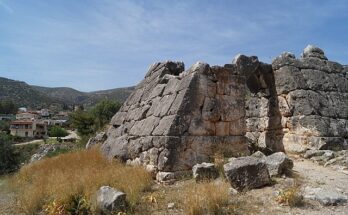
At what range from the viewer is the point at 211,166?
6781mm

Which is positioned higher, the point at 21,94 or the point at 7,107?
the point at 21,94

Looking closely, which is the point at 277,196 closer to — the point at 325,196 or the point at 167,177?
the point at 325,196

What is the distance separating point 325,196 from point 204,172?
211 centimetres

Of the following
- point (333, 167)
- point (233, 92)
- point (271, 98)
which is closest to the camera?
point (333, 167)

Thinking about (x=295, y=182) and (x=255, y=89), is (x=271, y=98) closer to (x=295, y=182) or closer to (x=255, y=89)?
(x=255, y=89)

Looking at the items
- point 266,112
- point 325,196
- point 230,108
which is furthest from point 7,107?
point 325,196

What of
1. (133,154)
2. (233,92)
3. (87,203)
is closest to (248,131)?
(233,92)

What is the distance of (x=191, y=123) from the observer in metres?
7.79

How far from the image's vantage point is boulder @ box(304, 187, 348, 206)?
5188mm

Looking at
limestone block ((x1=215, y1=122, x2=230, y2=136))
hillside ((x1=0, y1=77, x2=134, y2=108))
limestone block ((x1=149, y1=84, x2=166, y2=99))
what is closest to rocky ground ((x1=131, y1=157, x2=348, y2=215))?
limestone block ((x1=215, y1=122, x2=230, y2=136))

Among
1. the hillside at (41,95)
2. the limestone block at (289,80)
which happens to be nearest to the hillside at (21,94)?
the hillside at (41,95)

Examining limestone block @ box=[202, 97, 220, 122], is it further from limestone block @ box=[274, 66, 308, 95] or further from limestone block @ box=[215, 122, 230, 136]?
limestone block @ box=[274, 66, 308, 95]

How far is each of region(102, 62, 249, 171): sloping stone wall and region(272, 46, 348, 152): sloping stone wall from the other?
188 cm

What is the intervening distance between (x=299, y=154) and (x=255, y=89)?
8.96 ft
